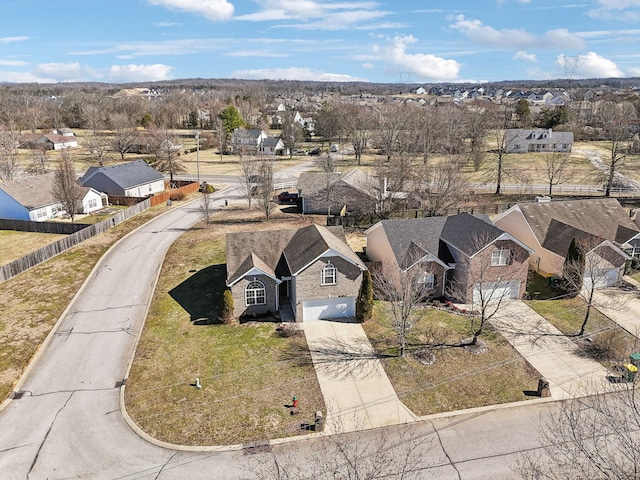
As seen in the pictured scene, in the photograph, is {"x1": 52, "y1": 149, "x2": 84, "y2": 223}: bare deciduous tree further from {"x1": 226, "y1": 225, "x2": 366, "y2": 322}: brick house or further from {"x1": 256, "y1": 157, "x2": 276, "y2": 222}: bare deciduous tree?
{"x1": 226, "y1": 225, "x2": 366, "y2": 322}: brick house

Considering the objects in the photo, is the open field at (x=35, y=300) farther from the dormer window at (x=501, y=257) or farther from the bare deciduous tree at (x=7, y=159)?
the bare deciduous tree at (x=7, y=159)

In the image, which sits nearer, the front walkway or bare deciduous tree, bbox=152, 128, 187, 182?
the front walkway

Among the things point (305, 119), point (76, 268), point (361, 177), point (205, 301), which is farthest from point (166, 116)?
point (205, 301)

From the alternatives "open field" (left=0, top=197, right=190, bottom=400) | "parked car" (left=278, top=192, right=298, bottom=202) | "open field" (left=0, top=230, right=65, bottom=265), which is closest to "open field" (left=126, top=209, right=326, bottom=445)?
"open field" (left=0, top=197, right=190, bottom=400)

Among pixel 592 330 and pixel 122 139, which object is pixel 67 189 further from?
pixel 122 139

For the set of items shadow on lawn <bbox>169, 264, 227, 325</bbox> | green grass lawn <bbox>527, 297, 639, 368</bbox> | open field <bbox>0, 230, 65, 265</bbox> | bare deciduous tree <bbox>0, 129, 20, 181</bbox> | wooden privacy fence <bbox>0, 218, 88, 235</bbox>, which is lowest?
green grass lawn <bbox>527, 297, 639, 368</bbox>

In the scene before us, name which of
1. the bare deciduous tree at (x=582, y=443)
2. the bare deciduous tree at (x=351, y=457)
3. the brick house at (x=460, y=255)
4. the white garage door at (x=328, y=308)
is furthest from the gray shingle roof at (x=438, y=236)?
the bare deciduous tree at (x=351, y=457)
